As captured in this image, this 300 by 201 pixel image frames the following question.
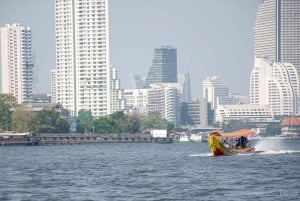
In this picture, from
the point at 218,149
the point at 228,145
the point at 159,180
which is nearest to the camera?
the point at 159,180

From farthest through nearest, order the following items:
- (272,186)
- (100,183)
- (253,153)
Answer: (253,153) → (100,183) → (272,186)

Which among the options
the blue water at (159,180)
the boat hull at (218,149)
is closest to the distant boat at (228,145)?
the boat hull at (218,149)

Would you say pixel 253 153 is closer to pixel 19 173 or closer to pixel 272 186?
pixel 19 173

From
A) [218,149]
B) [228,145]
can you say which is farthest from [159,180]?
[228,145]

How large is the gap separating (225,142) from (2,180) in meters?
43.3

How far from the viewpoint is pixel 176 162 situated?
117 meters

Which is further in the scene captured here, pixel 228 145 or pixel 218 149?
pixel 228 145

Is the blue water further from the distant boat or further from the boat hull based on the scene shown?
the distant boat

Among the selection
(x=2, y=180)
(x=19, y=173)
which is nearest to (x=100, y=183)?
(x=2, y=180)

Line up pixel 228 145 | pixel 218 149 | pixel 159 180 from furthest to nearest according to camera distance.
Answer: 1. pixel 228 145
2. pixel 218 149
3. pixel 159 180

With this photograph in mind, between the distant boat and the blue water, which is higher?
the distant boat

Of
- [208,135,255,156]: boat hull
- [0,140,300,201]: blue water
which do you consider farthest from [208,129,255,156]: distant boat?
[0,140,300,201]: blue water

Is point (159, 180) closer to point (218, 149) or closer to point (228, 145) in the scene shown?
point (218, 149)

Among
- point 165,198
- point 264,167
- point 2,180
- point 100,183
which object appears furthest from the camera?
point 264,167
